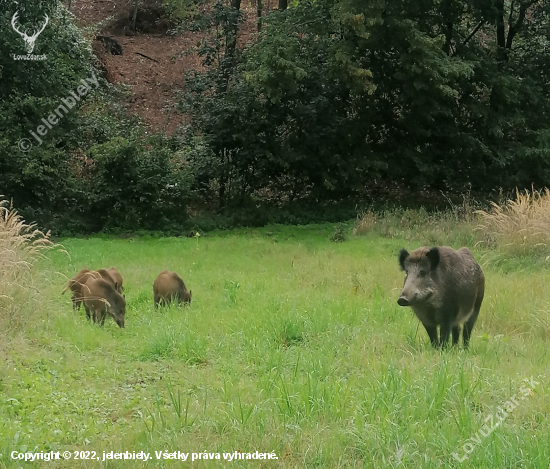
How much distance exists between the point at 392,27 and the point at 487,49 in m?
6.11

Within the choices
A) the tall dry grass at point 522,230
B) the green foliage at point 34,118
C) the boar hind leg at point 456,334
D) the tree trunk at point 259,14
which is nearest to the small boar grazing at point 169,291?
the boar hind leg at point 456,334

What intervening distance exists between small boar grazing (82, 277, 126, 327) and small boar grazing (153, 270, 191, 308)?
799mm

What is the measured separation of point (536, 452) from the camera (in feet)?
13.2

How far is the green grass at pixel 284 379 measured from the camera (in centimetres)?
439

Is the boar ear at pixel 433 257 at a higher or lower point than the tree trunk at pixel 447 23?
lower

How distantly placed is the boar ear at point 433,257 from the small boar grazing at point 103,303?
14.8 ft

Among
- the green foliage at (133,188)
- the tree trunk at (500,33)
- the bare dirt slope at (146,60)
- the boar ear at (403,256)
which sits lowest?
the green foliage at (133,188)

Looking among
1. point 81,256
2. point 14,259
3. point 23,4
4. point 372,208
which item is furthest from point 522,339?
point 23,4

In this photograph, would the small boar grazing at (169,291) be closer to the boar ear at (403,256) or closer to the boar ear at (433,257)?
the boar ear at (403,256)

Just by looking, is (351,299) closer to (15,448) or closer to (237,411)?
(237,411)

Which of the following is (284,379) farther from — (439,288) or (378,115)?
(378,115)

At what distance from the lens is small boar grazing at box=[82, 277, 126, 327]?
344 inches

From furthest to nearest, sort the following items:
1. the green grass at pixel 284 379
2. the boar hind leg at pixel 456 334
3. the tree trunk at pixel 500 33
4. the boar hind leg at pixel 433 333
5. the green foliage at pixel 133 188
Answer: the tree trunk at pixel 500 33 < the green foliage at pixel 133 188 < the boar hind leg at pixel 456 334 < the boar hind leg at pixel 433 333 < the green grass at pixel 284 379

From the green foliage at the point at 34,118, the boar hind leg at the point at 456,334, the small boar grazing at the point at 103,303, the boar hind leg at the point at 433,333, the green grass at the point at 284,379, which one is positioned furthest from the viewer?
the green foliage at the point at 34,118
